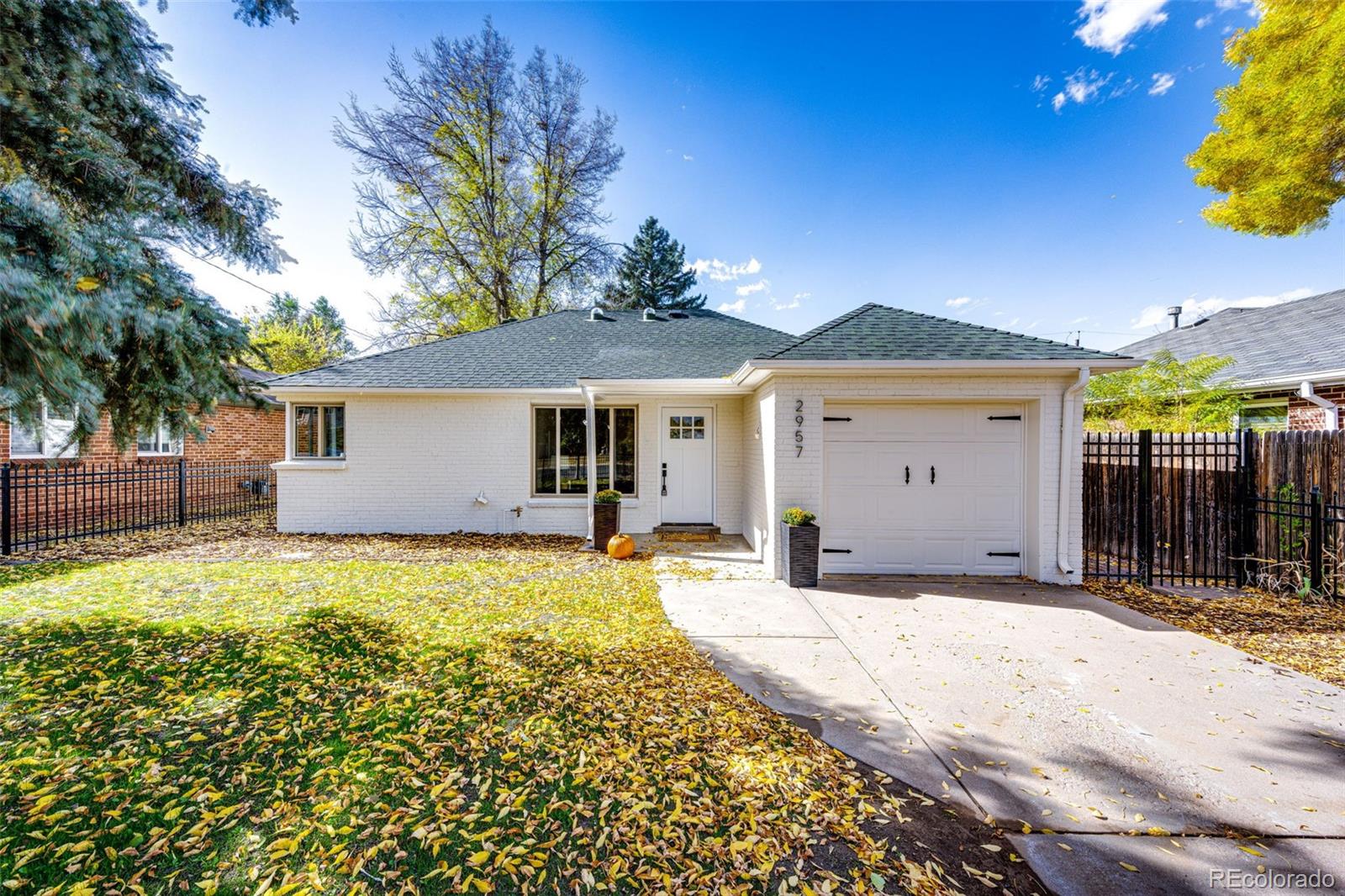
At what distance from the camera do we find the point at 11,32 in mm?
3904

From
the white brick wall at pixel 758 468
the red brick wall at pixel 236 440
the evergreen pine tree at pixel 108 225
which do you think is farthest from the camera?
the red brick wall at pixel 236 440

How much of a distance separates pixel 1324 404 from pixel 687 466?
1014cm

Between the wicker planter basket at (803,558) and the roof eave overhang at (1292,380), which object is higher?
the roof eave overhang at (1292,380)

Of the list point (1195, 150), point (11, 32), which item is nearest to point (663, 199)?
point (1195, 150)

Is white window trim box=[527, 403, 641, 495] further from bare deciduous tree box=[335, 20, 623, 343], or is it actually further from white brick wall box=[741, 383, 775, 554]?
bare deciduous tree box=[335, 20, 623, 343]

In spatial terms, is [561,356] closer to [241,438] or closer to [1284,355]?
[241,438]

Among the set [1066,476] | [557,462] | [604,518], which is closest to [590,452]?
[604,518]

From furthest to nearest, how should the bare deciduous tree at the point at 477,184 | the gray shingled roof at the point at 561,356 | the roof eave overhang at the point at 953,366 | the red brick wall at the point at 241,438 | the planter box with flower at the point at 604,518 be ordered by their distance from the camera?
1. the bare deciduous tree at the point at 477,184
2. the red brick wall at the point at 241,438
3. the gray shingled roof at the point at 561,356
4. the planter box with flower at the point at 604,518
5. the roof eave overhang at the point at 953,366

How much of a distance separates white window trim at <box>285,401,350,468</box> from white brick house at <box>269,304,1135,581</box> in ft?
0.10

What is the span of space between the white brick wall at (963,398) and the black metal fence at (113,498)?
10.5 m

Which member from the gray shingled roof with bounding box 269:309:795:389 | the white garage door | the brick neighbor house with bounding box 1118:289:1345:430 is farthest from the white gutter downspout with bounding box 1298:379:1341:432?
the gray shingled roof with bounding box 269:309:795:389

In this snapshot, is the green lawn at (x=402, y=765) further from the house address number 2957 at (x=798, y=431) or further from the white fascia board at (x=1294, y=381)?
the white fascia board at (x=1294, y=381)

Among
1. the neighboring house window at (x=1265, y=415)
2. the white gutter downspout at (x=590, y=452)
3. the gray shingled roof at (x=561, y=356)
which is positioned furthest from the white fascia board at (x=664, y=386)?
the neighboring house window at (x=1265, y=415)

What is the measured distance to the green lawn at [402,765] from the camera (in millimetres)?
2053
